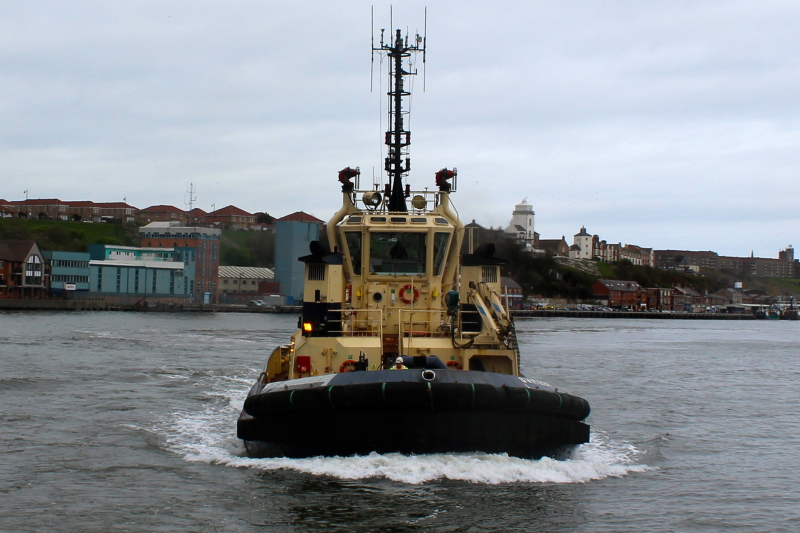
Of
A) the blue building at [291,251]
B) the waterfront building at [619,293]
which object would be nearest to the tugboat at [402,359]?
the blue building at [291,251]

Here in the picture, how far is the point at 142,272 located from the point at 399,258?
297ft

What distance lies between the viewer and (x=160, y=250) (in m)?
103

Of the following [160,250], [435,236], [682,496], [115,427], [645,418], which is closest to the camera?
[682,496]

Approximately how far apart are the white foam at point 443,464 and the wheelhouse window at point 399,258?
405 cm

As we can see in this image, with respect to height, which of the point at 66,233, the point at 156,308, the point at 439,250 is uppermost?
the point at 66,233

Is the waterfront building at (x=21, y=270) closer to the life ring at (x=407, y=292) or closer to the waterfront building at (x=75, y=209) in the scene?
the waterfront building at (x=75, y=209)

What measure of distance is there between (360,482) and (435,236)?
217 inches

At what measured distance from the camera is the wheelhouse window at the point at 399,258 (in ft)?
54.1

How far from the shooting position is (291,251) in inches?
4149

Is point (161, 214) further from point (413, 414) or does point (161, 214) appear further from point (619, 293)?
point (413, 414)

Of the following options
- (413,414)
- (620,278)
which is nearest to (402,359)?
(413,414)

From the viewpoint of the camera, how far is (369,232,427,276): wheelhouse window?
16484mm

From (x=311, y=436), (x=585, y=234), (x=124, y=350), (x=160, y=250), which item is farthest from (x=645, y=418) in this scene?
(x=585, y=234)

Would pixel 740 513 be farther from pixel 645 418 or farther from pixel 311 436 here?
pixel 645 418
